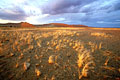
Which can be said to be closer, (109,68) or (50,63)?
(109,68)

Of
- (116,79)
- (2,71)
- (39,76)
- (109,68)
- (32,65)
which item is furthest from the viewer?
(32,65)

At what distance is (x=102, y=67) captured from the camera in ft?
7.34

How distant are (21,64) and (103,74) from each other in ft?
9.89

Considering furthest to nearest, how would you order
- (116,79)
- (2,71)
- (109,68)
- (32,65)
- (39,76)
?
(32,65), (109,68), (2,71), (39,76), (116,79)

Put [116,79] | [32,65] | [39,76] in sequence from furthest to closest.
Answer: [32,65] → [39,76] → [116,79]

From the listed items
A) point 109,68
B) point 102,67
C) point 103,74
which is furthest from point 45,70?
point 109,68

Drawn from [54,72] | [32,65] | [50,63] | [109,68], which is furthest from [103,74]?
[32,65]

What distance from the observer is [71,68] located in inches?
87.3

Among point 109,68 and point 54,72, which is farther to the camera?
point 109,68

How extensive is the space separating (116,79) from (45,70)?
223cm

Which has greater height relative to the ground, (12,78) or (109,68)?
(109,68)

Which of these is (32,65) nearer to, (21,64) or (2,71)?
(21,64)

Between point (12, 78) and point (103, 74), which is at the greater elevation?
point (103, 74)

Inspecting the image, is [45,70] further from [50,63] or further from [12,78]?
[12,78]
